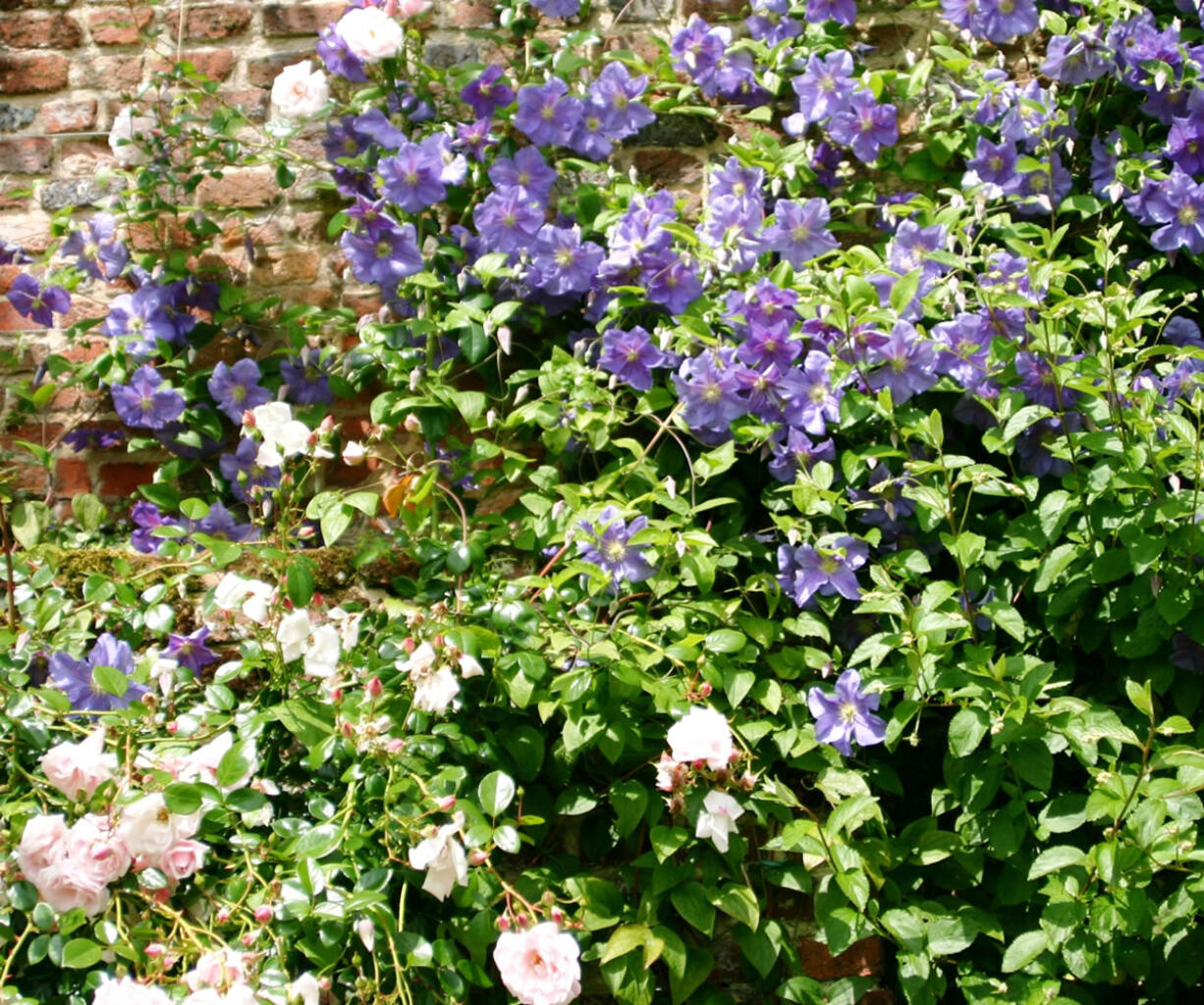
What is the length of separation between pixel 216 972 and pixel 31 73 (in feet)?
6.62

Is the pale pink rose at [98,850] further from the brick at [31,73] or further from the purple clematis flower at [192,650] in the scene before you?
the brick at [31,73]

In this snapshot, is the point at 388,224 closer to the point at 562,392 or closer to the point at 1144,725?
the point at 562,392

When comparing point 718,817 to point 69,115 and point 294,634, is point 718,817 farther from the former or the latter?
point 69,115

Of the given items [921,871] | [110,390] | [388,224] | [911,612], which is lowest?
[921,871]

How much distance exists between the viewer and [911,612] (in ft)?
6.33

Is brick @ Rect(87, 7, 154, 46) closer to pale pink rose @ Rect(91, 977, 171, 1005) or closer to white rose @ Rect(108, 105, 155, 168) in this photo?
white rose @ Rect(108, 105, 155, 168)

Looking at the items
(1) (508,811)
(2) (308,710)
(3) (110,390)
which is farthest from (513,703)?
(3) (110,390)

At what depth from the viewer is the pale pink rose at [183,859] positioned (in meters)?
1.59

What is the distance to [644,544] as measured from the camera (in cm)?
203

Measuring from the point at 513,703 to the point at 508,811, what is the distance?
16cm

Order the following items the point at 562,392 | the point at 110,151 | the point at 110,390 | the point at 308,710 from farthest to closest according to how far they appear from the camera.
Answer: the point at 110,151
the point at 110,390
the point at 562,392
the point at 308,710

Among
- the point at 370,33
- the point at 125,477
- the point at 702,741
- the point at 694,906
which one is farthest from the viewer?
the point at 125,477

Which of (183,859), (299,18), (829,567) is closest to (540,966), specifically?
(183,859)

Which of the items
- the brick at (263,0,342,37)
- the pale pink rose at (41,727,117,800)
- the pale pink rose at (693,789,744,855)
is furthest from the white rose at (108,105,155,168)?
the pale pink rose at (693,789,744,855)
